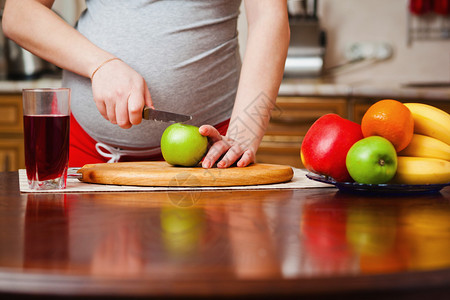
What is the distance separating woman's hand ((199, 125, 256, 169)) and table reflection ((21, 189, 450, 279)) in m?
0.15

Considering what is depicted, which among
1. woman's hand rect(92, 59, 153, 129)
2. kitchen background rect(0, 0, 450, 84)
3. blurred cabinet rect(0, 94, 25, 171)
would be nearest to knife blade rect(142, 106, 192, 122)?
woman's hand rect(92, 59, 153, 129)

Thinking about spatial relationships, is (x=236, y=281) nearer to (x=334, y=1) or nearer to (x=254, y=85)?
(x=254, y=85)

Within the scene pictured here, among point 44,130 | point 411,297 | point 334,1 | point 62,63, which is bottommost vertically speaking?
point 411,297

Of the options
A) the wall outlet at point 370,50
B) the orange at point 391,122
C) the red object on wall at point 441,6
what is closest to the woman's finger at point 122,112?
the orange at point 391,122

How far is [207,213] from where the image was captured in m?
0.59

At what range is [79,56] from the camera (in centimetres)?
95

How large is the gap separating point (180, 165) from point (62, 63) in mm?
304

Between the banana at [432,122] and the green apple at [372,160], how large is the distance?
12 cm

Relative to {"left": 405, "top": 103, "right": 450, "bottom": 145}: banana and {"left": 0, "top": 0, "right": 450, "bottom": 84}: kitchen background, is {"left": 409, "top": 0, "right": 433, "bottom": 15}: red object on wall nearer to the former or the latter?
{"left": 0, "top": 0, "right": 450, "bottom": 84}: kitchen background

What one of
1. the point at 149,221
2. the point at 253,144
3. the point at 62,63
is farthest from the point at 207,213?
the point at 62,63

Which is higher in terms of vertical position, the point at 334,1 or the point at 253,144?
the point at 334,1

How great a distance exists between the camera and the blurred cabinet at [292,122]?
7.32 feet

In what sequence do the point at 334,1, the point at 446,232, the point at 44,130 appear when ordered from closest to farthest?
the point at 446,232
the point at 44,130
the point at 334,1

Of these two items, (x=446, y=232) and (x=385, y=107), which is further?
(x=385, y=107)
